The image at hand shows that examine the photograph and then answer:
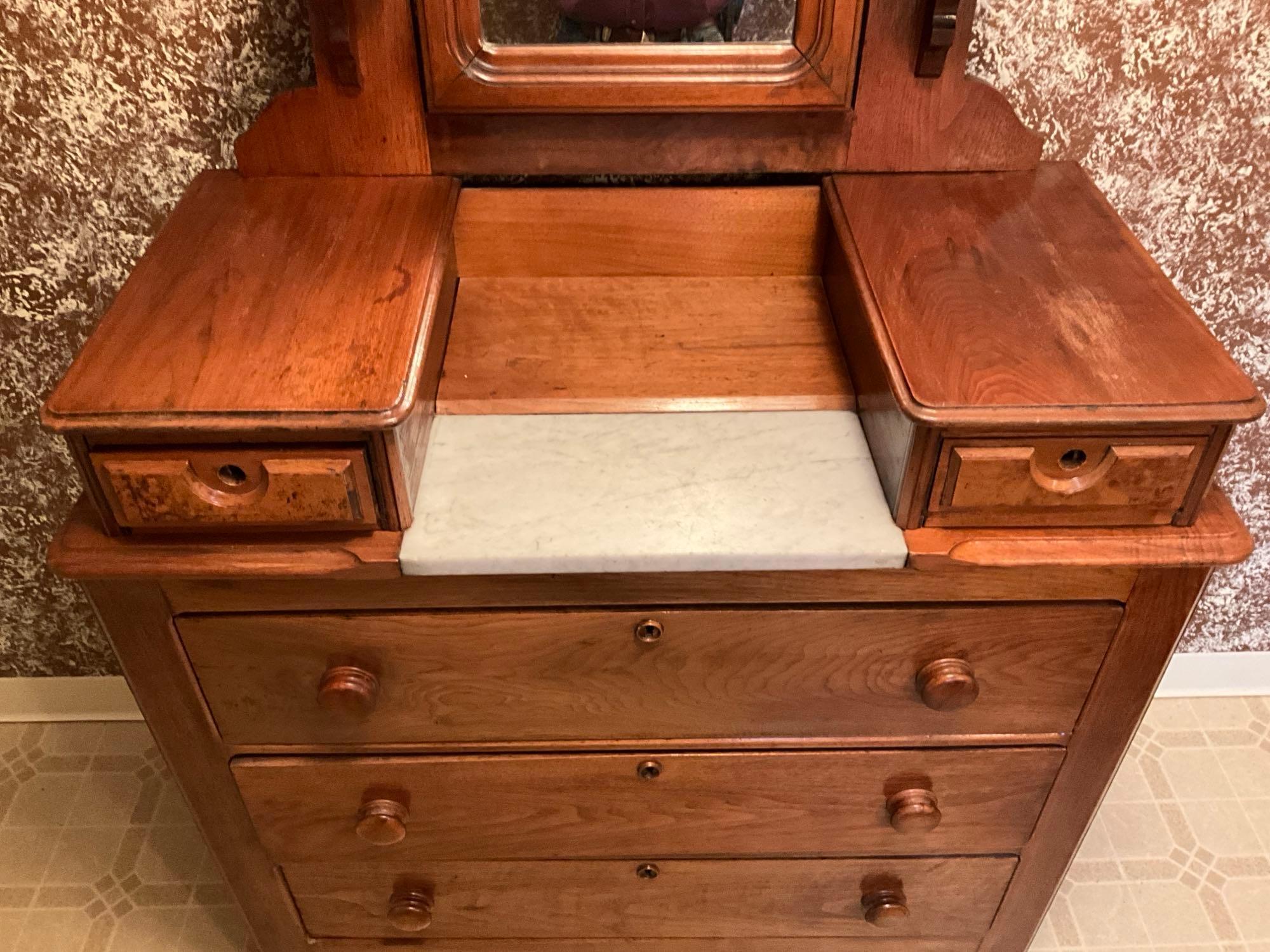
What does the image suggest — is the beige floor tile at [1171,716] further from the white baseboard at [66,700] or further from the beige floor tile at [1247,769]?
the white baseboard at [66,700]

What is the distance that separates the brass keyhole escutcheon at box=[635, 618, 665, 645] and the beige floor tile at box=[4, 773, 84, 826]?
117cm

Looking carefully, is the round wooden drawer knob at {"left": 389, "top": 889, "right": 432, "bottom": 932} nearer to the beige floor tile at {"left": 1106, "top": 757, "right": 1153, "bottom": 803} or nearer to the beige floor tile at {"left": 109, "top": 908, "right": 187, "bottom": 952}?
the beige floor tile at {"left": 109, "top": 908, "right": 187, "bottom": 952}

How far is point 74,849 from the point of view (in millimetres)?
1504

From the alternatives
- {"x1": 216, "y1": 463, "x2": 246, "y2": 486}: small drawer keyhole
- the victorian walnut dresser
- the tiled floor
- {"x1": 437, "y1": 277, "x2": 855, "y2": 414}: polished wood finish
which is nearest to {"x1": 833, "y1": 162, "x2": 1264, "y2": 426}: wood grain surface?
the victorian walnut dresser

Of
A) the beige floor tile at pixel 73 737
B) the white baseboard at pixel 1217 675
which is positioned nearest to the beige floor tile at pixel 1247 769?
the white baseboard at pixel 1217 675

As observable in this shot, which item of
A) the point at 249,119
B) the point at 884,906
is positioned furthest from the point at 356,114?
the point at 884,906

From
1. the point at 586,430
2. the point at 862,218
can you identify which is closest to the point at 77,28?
the point at 586,430

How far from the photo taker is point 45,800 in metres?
1.57

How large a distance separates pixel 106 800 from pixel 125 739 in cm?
12

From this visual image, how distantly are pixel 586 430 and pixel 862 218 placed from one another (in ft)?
1.12

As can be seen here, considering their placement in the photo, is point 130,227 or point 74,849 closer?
point 130,227

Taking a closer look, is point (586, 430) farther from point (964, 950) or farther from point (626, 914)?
point (964, 950)

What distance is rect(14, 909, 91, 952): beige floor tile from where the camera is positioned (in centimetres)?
139

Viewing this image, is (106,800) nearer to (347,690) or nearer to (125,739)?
(125,739)
